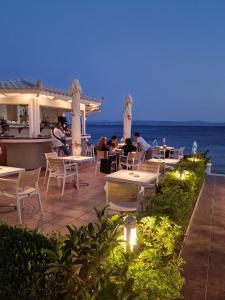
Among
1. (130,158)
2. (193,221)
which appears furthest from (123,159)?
(193,221)

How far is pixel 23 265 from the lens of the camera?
1783mm

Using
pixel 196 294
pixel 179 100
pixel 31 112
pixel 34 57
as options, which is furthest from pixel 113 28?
pixel 196 294

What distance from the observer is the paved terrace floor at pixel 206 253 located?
8.46 ft

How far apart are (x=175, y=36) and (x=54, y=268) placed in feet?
206

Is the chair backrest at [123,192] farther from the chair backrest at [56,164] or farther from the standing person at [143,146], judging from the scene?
the standing person at [143,146]

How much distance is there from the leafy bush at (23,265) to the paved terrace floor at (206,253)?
1.51m

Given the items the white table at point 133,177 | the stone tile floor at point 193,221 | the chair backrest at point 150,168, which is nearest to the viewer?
the stone tile floor at point 193,221

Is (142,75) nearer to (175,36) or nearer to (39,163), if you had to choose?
(175,36)

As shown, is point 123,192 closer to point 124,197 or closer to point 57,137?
point 124,197

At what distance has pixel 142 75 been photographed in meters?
110

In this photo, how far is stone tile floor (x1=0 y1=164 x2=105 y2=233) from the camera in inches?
160

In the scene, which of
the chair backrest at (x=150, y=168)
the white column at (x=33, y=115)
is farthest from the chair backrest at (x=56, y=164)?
the white column at (x=33, y=115)

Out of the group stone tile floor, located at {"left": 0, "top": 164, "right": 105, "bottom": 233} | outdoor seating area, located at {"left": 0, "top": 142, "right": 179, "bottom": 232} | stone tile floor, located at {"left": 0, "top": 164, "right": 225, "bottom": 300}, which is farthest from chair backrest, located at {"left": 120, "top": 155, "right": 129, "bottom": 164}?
outdoor seating area, located at {"left": 0, "top": 142, "right": 179, "bottom": 232}

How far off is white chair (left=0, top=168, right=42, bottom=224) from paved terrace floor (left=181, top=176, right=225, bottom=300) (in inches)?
99.4
